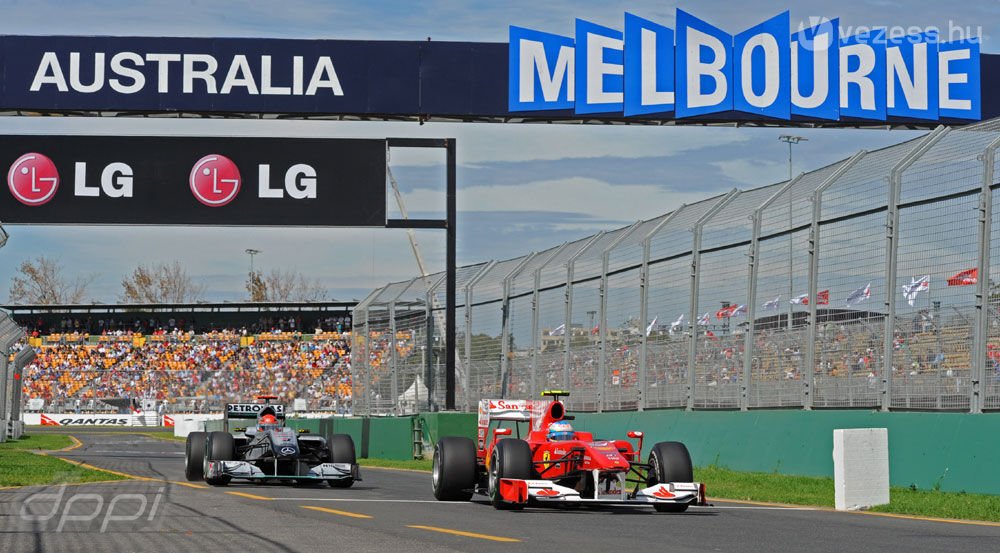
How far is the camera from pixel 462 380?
94.4ft

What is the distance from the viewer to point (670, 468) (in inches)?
524

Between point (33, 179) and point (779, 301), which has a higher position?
point (33, 179)

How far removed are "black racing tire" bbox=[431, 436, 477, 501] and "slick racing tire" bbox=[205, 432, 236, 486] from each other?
177 inches

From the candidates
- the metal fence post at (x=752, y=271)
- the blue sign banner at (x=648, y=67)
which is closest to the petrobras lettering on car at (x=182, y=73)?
the blue sign banner at (x=648, y=67)

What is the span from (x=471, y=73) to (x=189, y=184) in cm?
568

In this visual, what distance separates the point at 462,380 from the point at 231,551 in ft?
65.2

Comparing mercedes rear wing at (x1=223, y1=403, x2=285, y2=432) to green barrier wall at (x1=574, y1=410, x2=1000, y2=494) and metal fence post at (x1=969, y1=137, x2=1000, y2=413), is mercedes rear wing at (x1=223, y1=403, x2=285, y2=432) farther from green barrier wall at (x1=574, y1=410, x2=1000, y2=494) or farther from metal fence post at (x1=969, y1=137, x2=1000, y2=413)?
metal fence post at (x1=969, y1=137, x2=1000, y2=413)

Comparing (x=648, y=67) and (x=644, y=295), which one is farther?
(x=648, y=67)

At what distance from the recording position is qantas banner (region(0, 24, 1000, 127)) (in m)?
26.4

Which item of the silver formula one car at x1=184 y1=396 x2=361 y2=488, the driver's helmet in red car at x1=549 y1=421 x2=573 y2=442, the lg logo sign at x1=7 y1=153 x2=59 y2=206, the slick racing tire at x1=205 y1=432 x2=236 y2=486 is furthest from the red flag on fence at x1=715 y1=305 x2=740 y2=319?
the lg logo sign at x1=7 y1=153 x2=59 y2=206

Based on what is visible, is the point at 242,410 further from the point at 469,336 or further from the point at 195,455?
the point at 469,336

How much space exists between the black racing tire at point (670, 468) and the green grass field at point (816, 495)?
1.82m

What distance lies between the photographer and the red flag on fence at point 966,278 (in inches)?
569

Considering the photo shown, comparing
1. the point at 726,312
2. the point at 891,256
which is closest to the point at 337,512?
the point at 891,256
